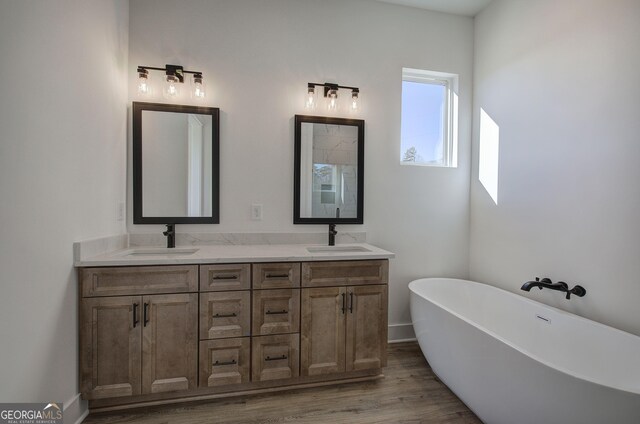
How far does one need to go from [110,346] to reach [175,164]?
131 centimetres

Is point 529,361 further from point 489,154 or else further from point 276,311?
point 489,154

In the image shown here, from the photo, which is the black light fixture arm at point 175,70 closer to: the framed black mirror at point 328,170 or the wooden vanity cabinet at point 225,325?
the framed black mirror at point 328,170

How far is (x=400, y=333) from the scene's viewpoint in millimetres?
2697

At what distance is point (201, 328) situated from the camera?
180 centimetres

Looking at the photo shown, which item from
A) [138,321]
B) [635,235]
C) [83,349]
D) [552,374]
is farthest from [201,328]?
[635,235]

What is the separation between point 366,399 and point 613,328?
151cm

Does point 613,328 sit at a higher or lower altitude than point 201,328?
higher

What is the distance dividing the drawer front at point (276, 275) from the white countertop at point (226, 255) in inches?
1.7

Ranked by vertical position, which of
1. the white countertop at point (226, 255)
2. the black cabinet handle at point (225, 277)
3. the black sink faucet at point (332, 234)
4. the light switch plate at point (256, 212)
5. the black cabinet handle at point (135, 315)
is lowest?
the black cabinet handle at point (135, 315)

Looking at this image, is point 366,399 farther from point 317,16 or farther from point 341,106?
point 317,16

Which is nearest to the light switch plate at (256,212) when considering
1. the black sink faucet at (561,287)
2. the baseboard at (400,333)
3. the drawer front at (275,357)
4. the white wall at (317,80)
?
the white wall at (317,80)

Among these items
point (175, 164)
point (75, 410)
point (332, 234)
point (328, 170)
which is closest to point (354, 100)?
point (328, 170)

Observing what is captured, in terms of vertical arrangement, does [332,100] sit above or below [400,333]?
above

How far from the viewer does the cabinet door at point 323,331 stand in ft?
6.39
